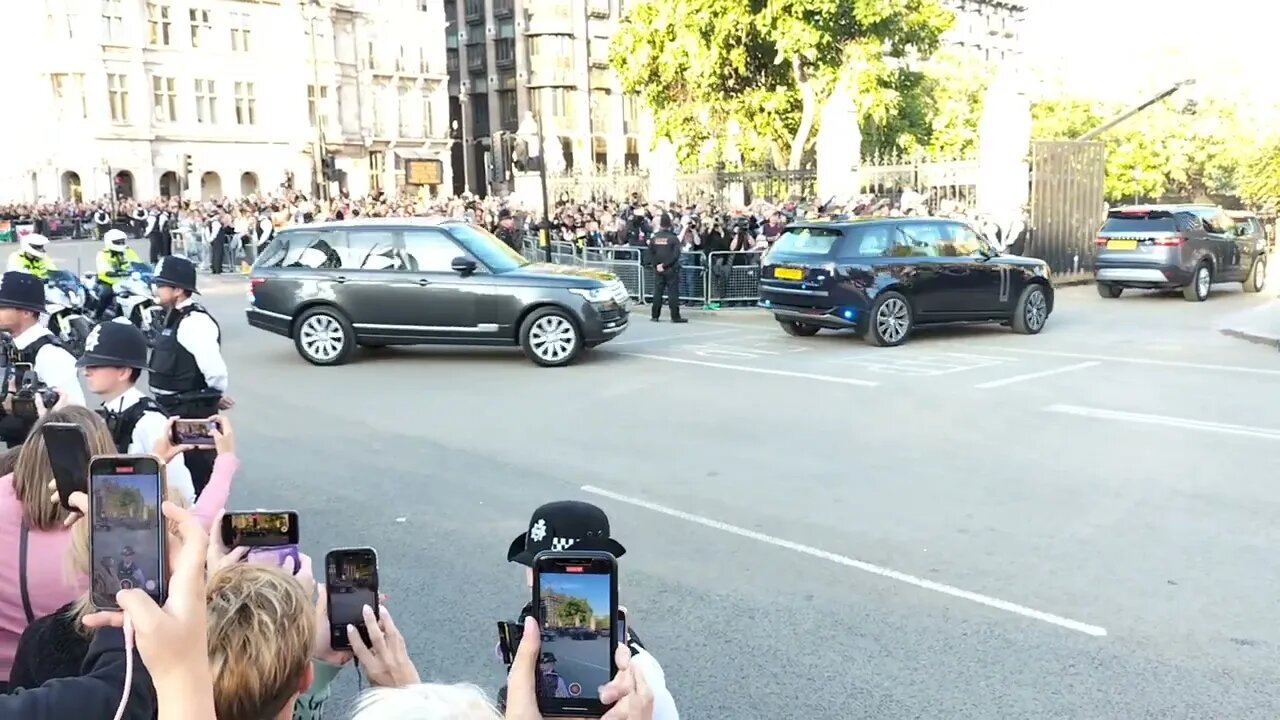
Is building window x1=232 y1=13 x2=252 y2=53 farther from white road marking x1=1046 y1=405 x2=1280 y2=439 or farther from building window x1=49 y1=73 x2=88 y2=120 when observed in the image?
white road marking x1=1046 y1=405 x2=1280 y2=439

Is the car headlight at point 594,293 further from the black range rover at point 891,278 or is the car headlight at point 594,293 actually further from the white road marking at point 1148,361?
the white road marking at point 1148,361

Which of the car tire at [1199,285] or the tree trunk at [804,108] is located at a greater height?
the tree trunk at [804,108]

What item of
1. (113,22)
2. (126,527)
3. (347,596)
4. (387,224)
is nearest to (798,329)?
(387,224)

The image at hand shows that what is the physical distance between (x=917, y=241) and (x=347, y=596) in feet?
44.4

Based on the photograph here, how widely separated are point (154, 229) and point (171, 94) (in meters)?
30.1

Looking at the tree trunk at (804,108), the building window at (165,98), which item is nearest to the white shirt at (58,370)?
the tree trunk at (804,108)

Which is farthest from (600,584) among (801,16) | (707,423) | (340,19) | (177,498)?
(340,19)

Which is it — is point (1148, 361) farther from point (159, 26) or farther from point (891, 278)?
point (159, 26)

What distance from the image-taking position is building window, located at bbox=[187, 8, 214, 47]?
192 ft

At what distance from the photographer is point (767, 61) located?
34.2m

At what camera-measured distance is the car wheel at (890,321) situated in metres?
14.9

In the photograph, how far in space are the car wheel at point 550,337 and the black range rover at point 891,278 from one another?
326cm

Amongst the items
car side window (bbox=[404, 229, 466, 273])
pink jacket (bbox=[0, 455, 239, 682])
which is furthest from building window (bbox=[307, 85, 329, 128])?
pink jacket (bbox=[0, 455, 239, 682])

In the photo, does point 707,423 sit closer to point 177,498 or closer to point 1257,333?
point 177,498
